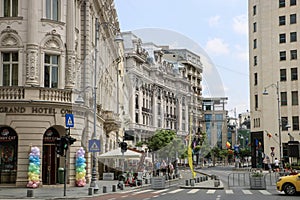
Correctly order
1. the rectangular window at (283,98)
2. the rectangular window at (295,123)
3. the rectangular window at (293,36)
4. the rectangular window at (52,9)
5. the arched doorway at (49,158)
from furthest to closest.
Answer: the rectangular window at (283,98) < the rectangular window at (293,36) < the rectangular window at (295,123) < the rectangular window at (52,9) < the arched doorway at (49,158)

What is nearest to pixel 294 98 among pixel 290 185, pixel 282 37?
pixel 282 37

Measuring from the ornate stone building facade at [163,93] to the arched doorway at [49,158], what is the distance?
16567mm

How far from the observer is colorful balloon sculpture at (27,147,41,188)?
117 ft

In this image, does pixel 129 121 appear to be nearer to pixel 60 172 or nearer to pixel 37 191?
pixel 37 191

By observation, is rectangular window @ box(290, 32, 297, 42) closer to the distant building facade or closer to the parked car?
the parked car

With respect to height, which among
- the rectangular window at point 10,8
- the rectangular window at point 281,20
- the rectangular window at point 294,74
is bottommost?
the rectangular window at point 10,8

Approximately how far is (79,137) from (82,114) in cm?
181

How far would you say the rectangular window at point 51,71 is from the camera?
38.2 metres

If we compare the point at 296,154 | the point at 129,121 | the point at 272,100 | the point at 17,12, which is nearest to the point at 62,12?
the point at 17,12

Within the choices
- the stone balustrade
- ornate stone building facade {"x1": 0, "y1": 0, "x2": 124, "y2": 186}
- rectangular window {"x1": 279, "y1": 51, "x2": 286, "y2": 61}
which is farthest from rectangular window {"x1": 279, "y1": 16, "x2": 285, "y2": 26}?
the stone balustrade

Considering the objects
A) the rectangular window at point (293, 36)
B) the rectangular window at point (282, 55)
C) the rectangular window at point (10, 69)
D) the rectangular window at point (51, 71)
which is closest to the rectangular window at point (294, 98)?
the rectangular window at point (282, 55)

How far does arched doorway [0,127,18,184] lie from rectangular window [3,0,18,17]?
839 cm

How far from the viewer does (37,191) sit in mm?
33469

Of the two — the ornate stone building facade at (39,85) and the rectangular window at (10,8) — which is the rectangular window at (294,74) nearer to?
the ornate stone building facade at (39,85)
